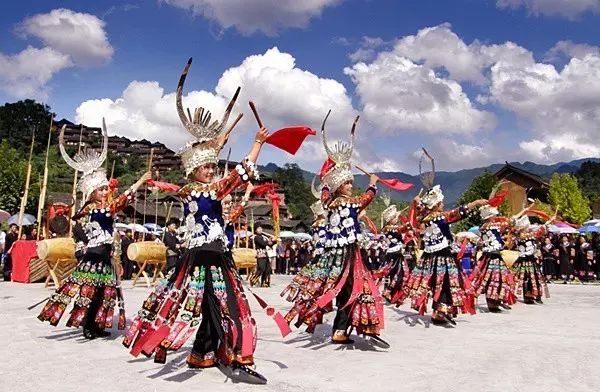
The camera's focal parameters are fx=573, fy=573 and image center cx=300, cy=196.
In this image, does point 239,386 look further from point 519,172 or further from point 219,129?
point 519,172

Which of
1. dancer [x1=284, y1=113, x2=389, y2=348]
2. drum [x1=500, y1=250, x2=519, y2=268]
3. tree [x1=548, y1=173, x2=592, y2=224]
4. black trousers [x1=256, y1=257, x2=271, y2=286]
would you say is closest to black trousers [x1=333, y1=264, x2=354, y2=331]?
dancer [x1=284, y1=113, x2=389, y2=348]

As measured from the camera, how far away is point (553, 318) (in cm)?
1009

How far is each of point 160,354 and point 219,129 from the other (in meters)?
2.18

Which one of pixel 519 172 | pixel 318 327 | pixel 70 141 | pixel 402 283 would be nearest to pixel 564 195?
pixel 519 172

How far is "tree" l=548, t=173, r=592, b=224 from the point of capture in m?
43.6

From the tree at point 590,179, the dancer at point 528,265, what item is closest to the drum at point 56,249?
the dancer at point 528,265

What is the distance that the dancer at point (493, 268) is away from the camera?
11102 millimetres

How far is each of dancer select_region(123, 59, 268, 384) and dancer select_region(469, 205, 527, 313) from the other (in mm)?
7056

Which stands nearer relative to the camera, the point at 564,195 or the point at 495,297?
the point at 495,297

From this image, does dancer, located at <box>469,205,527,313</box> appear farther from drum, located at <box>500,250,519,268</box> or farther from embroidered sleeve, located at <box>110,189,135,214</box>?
embroidered sleeve, located at <box>110,189,135,214</box>

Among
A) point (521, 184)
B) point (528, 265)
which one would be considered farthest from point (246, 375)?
point (521, 184)

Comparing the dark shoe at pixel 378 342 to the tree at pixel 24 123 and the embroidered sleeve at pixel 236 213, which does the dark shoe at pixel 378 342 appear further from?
the tree at pixel 24 123

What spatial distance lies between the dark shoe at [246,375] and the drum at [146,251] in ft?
31.5

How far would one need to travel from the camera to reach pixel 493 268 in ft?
37.1
